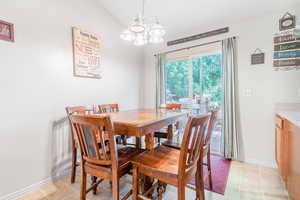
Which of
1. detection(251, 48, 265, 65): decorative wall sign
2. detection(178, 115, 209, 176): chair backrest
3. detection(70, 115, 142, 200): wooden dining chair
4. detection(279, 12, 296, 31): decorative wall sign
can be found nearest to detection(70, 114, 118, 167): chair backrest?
detection(70, 115, 142, 200): wooden dining chair

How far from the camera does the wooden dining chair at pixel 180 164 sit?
1.13 m

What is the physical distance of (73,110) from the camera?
2.14 metres

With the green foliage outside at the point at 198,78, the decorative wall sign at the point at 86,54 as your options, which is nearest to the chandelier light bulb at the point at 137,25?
the decorative wall sign at the point at 86,54

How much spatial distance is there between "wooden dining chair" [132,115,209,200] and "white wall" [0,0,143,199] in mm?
1402

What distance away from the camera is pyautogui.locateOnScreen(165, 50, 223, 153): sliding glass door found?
298 centimetres

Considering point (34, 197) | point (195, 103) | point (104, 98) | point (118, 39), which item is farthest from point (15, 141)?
point (195, 103)

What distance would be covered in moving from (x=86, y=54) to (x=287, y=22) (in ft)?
10.0

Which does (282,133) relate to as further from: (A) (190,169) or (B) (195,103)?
(B) (195,103)

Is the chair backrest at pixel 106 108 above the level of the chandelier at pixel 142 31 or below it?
below

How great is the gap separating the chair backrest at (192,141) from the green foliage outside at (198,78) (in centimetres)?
195

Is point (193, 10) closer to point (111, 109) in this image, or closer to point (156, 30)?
point (156, 30)

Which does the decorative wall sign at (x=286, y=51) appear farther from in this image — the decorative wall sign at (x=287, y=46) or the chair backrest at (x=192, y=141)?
the chair backrest at (x=192, y=141)

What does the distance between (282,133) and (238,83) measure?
1.07 metres

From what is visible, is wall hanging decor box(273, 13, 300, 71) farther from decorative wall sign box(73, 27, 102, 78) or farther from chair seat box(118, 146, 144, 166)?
decorative wall sign box(73, 27, 102, 78)
